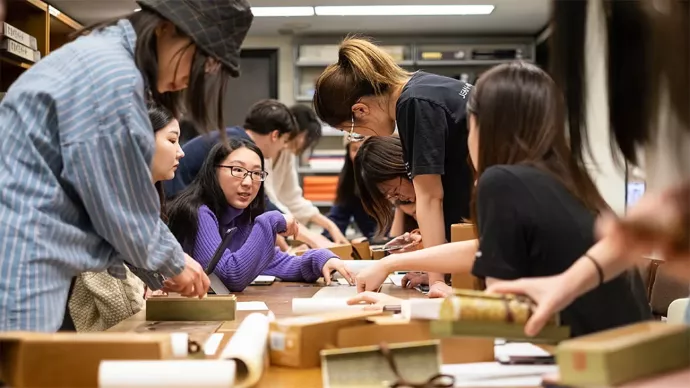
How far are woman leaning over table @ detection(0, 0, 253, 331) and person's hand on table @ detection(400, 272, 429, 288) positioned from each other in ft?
3.50

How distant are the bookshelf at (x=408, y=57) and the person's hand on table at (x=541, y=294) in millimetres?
5546

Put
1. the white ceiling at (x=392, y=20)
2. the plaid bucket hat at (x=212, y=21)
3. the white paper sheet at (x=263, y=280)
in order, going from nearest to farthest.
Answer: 1. the plaid bucket hat at (x=212, y=21)
2. the white paper sheet at (x=263, y=280)
3. the white ceiling at (x=392, y=20)

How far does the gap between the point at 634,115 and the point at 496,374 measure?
15.0 inches

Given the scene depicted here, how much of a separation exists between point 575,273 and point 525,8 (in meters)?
5.19

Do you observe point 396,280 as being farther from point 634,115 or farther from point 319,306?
point 634,115

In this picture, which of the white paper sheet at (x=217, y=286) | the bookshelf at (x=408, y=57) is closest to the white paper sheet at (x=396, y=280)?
the white paper sheet at (x=217, y=286)

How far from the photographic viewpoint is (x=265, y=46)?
679 cm

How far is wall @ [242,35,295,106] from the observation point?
679 cm

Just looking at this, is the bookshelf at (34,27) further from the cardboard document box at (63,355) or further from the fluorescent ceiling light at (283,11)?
the cardboard document box at (63,355)

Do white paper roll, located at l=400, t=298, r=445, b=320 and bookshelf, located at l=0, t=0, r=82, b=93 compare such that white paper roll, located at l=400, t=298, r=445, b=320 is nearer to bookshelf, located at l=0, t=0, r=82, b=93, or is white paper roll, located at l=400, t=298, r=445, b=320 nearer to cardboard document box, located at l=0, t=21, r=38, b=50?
cardboard document box, located at l=0, t=21, r=38, b=50

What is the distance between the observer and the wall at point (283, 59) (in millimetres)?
6789

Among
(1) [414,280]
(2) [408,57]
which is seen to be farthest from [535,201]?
(2) [408,57]

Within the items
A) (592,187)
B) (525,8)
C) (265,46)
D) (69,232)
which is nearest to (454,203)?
(592,187)

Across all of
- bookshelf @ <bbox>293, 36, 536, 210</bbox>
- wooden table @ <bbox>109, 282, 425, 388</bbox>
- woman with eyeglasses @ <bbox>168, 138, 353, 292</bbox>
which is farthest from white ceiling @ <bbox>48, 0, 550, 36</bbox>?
wooden table @ <bbox>109, 282, 425, 388</bbox>
